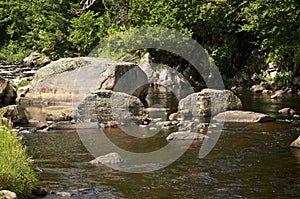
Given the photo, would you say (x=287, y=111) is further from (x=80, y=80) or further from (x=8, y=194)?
(x=8, y=194)

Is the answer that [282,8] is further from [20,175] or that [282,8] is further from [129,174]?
[20,175]

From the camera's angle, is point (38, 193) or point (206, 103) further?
point (206, 103)

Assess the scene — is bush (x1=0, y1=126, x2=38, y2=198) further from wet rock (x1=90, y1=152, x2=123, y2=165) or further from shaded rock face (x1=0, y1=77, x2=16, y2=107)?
shaded rock face (x1=0, y1=77, x2=16, y2=107)

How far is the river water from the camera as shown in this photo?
410 inches

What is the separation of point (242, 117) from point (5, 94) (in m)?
12.9

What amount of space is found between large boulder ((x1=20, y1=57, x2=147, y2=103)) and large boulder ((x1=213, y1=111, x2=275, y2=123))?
725 cm

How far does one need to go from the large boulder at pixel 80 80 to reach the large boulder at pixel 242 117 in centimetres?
725

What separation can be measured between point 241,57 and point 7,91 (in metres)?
19.3

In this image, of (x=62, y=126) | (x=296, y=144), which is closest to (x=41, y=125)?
(x=62, y=126)

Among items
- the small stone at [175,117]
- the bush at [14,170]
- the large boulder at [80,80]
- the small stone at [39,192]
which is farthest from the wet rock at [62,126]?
the small stone at [39,192]

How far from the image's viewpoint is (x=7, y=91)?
26672 mm

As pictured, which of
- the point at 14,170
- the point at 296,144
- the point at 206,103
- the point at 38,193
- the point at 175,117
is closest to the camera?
the point at 14,170

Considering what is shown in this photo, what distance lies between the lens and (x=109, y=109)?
19.6 m

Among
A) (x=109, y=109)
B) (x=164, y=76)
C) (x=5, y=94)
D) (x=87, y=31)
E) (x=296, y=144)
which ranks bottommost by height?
(x=296, y=144)
